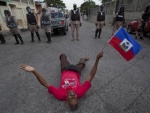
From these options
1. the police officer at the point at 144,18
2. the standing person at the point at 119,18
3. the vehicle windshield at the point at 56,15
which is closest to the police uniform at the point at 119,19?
the standing person at the point at 119,18

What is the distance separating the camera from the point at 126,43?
2.29 m

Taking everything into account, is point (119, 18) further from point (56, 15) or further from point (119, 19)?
point (56, 15)

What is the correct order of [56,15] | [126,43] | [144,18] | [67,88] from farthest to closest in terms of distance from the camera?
1. [56,15]
2. [144,18]
3. [126,43]
4. [67,88]

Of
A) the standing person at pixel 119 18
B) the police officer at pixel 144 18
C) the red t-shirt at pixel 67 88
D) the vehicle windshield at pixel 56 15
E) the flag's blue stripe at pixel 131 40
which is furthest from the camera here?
the vehicle windshield at pixel 56 15

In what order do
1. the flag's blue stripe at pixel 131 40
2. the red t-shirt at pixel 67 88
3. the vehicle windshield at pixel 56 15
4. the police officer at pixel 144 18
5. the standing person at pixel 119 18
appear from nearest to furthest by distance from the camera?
the red t-shirt at pixel 67 88, the flag's blue stripe at pixel 131 40, the police officer at pixel 144 18, the standing person at pixel 119 18, the vehicle windshield at pixel 56 15

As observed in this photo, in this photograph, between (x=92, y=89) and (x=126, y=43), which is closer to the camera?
(x=126, y=43)

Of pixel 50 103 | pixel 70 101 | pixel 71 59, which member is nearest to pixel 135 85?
pixel 70 101

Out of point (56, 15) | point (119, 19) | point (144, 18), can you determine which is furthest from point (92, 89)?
point (56, 15)

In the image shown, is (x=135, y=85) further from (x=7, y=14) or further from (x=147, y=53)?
(x=7, y=14)

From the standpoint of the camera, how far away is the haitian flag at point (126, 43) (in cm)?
227

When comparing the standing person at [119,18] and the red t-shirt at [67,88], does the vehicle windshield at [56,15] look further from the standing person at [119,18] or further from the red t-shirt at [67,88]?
the red t-shirt at [67,88]

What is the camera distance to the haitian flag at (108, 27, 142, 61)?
7.43 ft

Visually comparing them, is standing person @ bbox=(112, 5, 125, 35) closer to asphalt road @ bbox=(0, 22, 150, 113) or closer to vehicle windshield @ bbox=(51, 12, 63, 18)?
asphalt road @ bbox=(0, 22, 150, 113)

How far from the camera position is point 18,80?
10.6 ft
